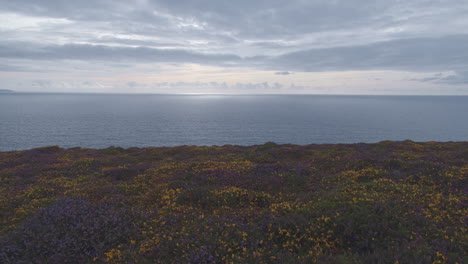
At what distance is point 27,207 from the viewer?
12430 mm

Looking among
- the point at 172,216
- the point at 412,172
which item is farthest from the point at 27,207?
the point at 412,172

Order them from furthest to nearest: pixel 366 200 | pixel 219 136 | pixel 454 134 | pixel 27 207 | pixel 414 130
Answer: pixel 414 130 < pixel 454 134 < pixel 219 136 < pixel 27 207 < pixel 366 200

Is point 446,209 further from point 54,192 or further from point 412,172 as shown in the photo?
point 54,192

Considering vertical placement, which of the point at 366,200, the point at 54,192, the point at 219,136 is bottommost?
the point at 219,136

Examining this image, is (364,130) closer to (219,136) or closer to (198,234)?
(219,136)

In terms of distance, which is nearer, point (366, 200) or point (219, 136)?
point (366, 200)

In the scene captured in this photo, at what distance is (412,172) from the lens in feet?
49.9

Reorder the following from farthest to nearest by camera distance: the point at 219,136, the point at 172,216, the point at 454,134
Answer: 1. the point at 454,134
2. the point at 219,136
3. the point at 172,216

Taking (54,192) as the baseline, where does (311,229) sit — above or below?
above

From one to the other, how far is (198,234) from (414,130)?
522 feet

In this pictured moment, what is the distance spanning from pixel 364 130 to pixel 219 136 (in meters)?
75.8

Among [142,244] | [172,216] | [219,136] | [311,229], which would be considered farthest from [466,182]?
[219,136]

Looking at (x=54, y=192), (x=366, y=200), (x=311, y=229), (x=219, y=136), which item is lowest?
(x=219, y=136)

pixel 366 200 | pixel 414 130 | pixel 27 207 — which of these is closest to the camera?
pixel 366 200
